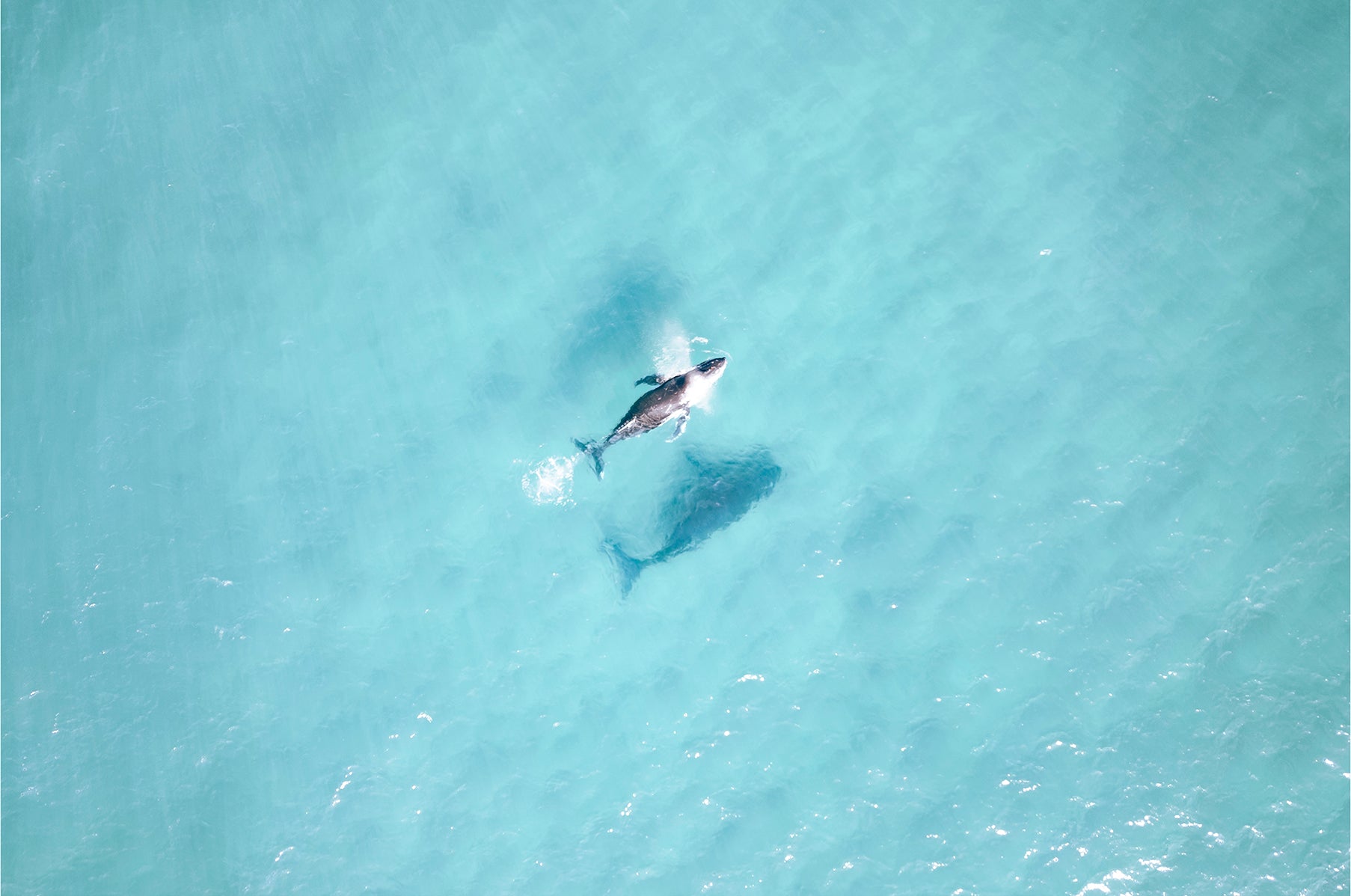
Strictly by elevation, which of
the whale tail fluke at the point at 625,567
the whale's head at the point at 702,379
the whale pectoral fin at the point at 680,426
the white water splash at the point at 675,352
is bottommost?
the whale tail fluke at the point at 625,567

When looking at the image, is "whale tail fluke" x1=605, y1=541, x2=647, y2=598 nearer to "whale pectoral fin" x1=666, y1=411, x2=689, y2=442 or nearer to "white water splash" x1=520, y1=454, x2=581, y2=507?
"white water splash" x1=520, y1=454, x2=581, y2=507

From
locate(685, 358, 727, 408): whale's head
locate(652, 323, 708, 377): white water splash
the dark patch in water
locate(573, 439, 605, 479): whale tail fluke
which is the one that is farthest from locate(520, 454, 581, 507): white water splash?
locate(685, 358, 727, 408): whale's head

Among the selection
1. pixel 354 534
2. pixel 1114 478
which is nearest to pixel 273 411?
pixel 354 534

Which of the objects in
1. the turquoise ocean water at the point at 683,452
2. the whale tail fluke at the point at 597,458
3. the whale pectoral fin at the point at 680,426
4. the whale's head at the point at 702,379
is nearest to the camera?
the turquoise ocean water at the point at 683,452

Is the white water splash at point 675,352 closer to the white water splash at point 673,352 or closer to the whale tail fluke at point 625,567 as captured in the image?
the white water splash at point 673,352

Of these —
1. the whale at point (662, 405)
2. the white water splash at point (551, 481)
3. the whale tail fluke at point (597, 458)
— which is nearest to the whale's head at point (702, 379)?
the whale at point (662, 405)

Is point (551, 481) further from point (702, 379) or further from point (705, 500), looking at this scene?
point (702, 379)
